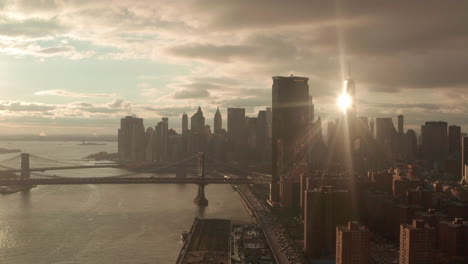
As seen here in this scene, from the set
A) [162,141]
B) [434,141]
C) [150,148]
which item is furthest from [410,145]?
[150,148]

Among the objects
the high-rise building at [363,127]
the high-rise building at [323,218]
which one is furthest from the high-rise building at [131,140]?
the high-rise building at [323,218]

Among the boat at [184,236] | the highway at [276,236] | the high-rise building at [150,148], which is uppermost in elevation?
the high-rise building at [150,148]

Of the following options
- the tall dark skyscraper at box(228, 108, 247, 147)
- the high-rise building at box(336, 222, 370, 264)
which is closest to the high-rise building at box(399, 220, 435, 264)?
the high-rise building at box(336, 222, 370, 264)

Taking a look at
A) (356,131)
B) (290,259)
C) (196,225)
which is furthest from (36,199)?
(356,131)

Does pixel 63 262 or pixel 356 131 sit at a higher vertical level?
pixel 356 131

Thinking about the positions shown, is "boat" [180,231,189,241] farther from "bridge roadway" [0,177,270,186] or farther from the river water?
"bridge roadway" [0,177,270,186]

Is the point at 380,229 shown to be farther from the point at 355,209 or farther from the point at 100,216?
the point at 100,216

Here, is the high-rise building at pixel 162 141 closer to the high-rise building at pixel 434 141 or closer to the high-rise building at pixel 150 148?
the high-rise building at pixel 150 148

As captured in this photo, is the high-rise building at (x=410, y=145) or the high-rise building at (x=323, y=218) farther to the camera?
the high-rise building at (x=410, y=145)
